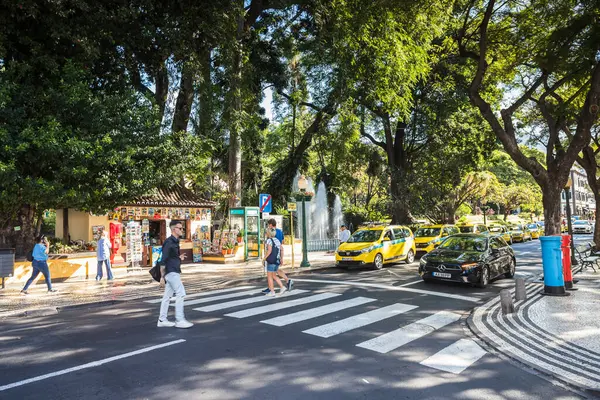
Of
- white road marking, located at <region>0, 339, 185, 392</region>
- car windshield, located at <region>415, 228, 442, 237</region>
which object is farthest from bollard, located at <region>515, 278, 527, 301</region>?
car windshield, located at <region>415, 228, 442, 237</region>

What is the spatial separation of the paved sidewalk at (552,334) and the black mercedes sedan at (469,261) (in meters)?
1.56

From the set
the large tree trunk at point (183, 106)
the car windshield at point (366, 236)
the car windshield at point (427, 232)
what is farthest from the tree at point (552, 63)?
the large tree trunk at point (183, 106)

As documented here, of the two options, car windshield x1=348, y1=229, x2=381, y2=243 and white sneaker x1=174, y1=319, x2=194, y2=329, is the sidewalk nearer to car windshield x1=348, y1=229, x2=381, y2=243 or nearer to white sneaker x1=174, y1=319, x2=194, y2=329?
car windshield x1=348, y1=229, x2=381, y2=243

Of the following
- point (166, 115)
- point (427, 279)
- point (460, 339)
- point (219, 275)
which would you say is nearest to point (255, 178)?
point (166, 115)

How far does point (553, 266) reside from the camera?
373 inches

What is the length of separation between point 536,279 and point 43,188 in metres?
15.2

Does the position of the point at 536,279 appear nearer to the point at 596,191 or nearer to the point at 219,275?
the point at 219,275

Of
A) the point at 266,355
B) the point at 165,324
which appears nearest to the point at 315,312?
the point at 266,355

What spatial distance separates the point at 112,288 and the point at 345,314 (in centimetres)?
797

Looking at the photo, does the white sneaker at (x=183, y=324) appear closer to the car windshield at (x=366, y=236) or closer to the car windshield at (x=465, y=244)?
the car windshield at (x=465, y=244)

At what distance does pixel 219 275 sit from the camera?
14.7 meters

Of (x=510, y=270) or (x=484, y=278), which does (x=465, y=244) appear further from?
(x=510, y=270)

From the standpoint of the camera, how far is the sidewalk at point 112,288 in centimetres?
976

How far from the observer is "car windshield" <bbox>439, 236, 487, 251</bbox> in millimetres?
11984
